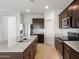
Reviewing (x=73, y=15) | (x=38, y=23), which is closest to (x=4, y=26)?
(x=38, y=23)

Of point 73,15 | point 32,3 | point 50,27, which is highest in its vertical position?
point 32,3

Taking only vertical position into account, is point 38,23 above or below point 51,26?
above

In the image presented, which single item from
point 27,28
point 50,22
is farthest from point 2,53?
point 27,28

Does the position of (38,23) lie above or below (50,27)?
above

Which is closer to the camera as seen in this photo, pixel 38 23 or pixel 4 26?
pixel 4 26

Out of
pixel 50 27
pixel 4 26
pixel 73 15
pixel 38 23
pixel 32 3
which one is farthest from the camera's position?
pixel 38 23

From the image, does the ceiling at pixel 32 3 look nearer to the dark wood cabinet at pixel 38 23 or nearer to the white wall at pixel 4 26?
the white wall at pixel 4 26

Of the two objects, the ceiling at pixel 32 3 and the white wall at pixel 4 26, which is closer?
the ceiling at pixel 32 3

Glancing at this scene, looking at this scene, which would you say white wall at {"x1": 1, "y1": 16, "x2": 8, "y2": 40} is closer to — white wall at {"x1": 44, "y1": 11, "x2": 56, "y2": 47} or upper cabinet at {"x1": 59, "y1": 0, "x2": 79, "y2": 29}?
white wall at {"x1": 44, "y1": 11, "x2": 56, "y2": 47}

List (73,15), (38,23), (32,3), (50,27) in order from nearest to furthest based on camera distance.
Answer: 1. (73,15)
2. (32,3)
3. (50,27)
4. (38,23)

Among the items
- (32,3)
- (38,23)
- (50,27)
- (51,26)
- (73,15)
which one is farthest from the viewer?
(38,23)

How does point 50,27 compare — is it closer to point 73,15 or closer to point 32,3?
point 32,3

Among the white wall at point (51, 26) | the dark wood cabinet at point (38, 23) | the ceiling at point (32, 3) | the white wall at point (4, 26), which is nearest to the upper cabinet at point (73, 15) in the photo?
the ceiling at point (32, 3)

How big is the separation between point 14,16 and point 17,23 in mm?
608
